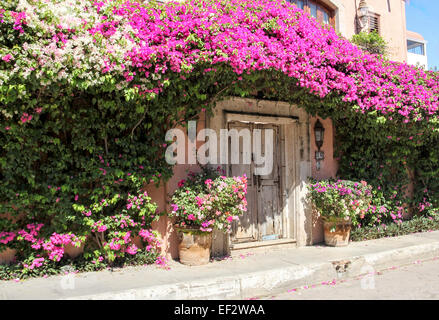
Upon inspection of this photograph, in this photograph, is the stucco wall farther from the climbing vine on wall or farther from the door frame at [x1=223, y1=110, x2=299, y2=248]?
the door frame at [x1=223, y1=110, x2=299, y2=248]

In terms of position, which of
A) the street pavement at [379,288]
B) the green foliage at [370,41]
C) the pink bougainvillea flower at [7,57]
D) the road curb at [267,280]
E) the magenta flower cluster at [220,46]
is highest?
the green foliage at [370,41]

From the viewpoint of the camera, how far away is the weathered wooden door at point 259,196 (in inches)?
269

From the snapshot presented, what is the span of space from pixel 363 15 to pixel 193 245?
742 centimetres

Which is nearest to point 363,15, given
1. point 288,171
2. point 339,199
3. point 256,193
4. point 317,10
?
point 317,10

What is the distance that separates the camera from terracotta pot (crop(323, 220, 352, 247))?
6.90 metres

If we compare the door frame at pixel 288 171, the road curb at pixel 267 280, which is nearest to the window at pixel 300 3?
the door frame at pixel 288 171

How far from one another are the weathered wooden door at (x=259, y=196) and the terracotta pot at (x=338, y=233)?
0.93 m

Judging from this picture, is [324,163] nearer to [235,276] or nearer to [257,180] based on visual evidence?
[257,180]

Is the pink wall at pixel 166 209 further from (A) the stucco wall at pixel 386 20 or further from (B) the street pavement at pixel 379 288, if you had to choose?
(A) the stucco wall at pixel 386 20

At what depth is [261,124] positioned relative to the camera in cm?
715

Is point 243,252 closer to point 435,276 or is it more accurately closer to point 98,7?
point 435,276

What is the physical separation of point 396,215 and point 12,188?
291 inches

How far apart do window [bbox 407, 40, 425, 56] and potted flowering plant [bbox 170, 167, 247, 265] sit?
108 feet

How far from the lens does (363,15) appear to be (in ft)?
30.2
